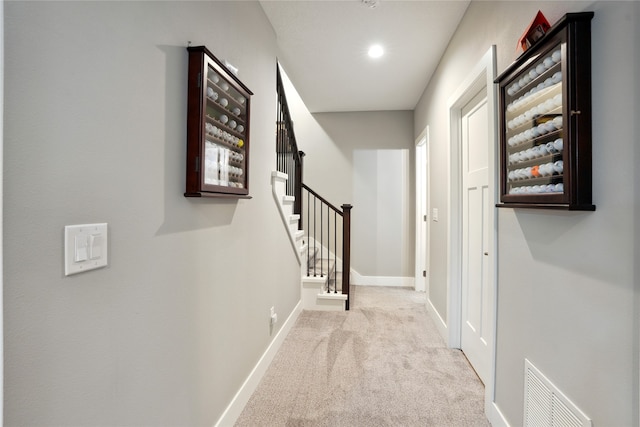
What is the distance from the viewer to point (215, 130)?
1410 millimetres

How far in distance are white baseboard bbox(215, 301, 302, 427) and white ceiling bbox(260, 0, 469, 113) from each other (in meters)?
2.44

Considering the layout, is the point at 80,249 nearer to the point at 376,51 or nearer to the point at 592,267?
the point at 592,267

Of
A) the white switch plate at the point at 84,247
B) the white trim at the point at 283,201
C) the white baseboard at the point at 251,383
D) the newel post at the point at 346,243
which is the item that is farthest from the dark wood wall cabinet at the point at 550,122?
the newel post at the point at 346,243

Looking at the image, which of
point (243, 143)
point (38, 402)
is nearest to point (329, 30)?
point (243, 143)

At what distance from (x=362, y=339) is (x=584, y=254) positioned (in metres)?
2.02

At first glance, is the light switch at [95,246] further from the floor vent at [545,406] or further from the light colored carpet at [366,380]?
the floor vent at [545,406]

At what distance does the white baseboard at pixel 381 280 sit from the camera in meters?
4.55

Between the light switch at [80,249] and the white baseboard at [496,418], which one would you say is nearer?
the light switch at [80,249]

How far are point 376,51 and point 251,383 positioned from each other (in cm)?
279

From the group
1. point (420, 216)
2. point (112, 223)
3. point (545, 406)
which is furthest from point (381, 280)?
point (112, 223)

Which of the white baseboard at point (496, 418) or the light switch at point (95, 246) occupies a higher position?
the light switch at point (95, 246)

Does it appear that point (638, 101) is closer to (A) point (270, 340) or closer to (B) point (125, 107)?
(B) point (125, 107)

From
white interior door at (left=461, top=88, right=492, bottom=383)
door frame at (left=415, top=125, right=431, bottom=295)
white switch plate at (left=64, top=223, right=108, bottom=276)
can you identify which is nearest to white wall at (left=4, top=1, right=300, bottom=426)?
white switch plate at (left=64, top=223, right=108, bottom=276)

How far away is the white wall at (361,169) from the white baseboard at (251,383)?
216cm
